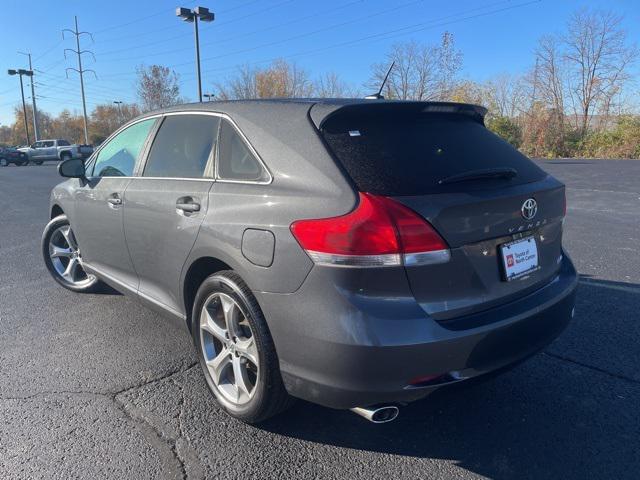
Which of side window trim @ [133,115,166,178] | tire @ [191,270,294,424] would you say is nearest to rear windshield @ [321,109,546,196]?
tire @ [191,270,294,424]

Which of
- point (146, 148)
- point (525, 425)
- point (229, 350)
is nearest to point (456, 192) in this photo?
point (525, 425)

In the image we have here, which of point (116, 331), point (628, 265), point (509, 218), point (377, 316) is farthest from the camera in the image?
point (628, 265)

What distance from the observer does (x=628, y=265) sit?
5.38 meters

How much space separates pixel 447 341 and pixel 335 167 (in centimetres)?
88

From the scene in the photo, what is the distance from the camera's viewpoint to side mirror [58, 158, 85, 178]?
4.01 m

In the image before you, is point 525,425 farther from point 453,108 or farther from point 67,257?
point 67,257

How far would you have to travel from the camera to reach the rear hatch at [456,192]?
2.08 metres

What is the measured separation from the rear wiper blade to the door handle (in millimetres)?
1319

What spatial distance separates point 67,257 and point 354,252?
386 cm

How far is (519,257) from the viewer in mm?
2367

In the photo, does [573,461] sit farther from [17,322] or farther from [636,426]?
[17,322]

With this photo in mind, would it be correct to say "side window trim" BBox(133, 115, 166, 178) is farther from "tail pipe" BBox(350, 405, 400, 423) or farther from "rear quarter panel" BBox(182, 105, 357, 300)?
"tail pipe" BBox(350, 405, 400, 423)

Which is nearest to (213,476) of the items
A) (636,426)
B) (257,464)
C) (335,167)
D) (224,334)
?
(257,464)

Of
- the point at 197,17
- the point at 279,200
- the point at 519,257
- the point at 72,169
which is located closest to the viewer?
the point at 279,200
